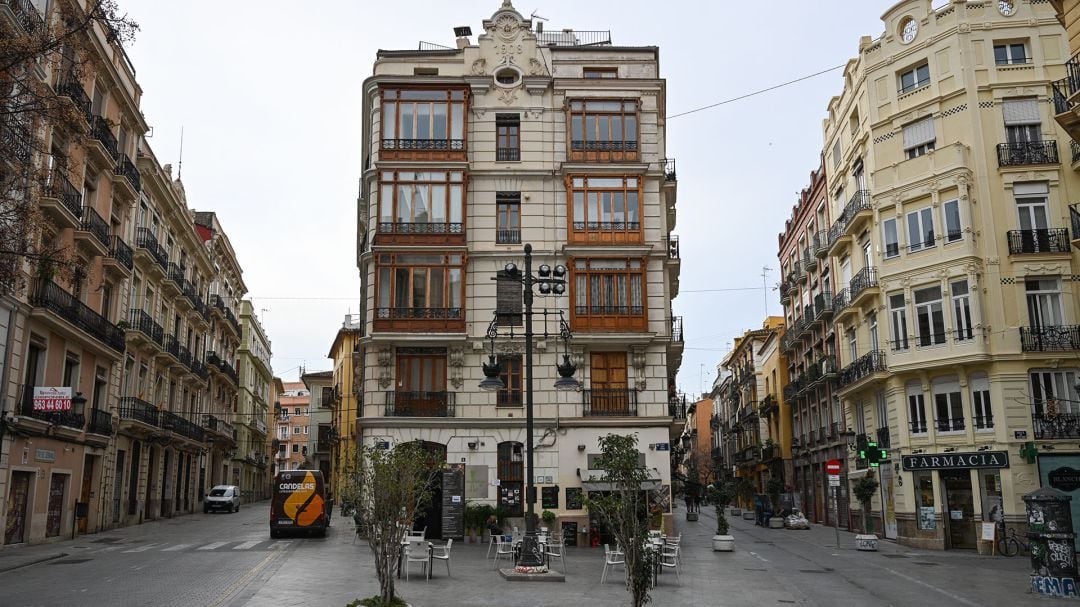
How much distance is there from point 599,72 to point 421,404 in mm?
14411

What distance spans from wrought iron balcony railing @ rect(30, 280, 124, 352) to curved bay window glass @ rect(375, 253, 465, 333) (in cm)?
1029

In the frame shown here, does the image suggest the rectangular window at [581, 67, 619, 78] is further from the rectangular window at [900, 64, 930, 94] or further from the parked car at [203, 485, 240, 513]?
the parked car at [203, 485, 240, 513]

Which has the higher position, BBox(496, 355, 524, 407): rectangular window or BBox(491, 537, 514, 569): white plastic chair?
BBox(496, 355, 524, 407): rectangular window

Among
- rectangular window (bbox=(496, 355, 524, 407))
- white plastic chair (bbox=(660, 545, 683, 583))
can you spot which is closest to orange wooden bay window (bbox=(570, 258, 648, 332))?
rectangular window (bbox=(496, 355, 524, 407))

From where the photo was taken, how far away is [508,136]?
3288 cm

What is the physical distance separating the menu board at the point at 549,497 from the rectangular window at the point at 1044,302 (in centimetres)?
1724

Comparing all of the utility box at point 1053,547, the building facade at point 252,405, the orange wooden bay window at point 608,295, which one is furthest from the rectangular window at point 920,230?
the building facade at point 252,405

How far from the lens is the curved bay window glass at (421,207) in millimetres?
→ 31359

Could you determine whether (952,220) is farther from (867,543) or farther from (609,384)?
(609,384)

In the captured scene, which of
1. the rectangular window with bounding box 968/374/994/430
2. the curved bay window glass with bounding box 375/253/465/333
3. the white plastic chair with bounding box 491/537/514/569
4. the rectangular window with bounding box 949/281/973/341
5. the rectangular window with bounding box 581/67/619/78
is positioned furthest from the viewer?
the rectangular window with bounding box 581/67/619/78

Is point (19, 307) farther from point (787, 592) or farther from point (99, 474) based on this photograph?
point (787, 592)

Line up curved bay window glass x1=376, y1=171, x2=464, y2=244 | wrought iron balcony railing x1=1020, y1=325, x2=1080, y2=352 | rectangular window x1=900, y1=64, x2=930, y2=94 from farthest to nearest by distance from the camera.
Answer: rectangular window x1=900, y1=64, x2=930, y2=94, curved bay window glass x1=376, y1=171, x2=464, y2=244, wrought iron balcony railing x1=1020, y1=325, x2=1080, y2=352

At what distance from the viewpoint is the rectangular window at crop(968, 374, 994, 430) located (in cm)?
2914

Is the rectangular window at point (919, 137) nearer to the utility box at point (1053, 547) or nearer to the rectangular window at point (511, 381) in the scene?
the rectangular window at point (511, 381)
